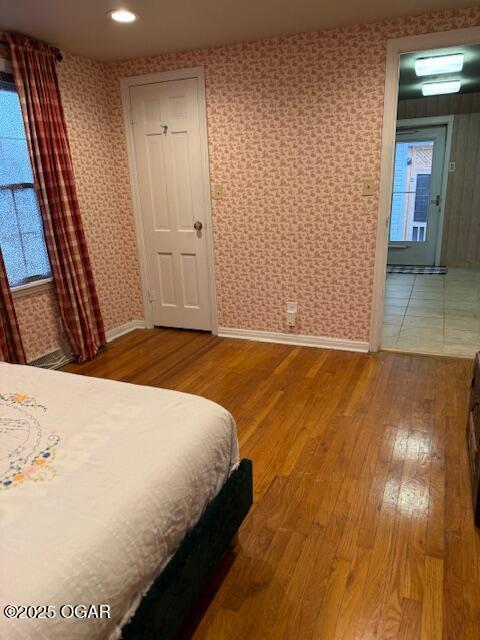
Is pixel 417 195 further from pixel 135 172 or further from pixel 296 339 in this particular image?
pixel 135 172

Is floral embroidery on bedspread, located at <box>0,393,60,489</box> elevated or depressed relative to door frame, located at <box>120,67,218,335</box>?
depressed

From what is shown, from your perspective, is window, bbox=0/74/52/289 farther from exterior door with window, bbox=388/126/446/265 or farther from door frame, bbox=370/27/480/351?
exterior door with window, bbox=388/126/446/265

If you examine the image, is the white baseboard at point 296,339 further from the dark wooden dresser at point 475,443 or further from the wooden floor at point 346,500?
the dark wooden dresser at point 475,443

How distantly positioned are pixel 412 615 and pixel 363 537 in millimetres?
336

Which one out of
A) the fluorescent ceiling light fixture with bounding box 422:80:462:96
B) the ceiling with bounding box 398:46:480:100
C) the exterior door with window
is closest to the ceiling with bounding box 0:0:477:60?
the ceiling with bounding box 398:46:480:100

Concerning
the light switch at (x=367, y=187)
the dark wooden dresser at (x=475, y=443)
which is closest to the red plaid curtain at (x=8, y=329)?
the light switch at (x=367, y=187)

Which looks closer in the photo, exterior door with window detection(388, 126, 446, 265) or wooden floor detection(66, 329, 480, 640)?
wooden floor detection(66, 329, 480, 640)

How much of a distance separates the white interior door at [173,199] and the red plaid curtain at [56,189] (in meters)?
0.73

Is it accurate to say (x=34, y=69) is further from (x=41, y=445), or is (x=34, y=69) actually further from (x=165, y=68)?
(x=41, y=445)

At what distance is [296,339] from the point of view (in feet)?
12.5

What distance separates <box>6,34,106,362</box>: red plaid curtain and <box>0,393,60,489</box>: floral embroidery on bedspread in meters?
1.96

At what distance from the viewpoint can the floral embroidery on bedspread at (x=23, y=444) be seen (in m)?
1.17

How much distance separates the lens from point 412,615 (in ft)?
4.57

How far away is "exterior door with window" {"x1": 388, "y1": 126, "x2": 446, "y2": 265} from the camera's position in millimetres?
6586
